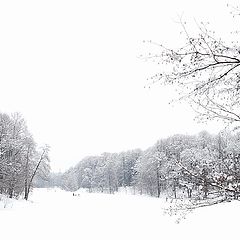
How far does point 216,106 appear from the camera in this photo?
4070 millimetres

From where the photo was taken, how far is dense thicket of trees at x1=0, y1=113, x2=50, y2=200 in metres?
34.3

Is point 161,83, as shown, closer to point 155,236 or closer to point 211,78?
point 211,78

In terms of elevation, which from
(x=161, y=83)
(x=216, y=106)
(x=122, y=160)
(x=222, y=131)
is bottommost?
(x=222, y=131)

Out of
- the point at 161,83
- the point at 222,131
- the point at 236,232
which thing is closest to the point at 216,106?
the point at 222,131

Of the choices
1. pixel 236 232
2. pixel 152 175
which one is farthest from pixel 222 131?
pixel 152 175

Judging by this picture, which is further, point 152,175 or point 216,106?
point 152,175

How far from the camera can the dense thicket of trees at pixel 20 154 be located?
3428 centimetres

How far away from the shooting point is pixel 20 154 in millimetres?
40594

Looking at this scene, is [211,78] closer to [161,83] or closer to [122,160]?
[161,83]

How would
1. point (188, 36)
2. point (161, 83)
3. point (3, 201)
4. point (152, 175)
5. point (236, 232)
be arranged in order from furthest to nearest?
point (152, 175)
point (3, 201)
point (236, 232)
point (161, 83)
point (188, 36)

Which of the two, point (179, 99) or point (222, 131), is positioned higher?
point (179, 99)

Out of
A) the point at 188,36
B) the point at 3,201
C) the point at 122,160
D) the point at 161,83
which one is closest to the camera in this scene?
the point at 188,36

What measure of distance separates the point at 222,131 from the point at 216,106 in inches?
12.2

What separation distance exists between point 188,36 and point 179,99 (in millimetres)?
762
